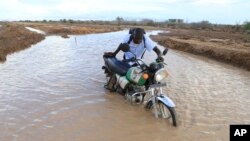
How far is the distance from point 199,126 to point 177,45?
2003 cm

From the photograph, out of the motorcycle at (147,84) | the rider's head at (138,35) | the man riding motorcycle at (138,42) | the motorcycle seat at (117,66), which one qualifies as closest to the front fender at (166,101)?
the motorcycle at (147,84)

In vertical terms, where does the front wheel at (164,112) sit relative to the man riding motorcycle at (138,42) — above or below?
below

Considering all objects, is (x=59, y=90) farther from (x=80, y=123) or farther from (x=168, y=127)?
(x=168, y=127)

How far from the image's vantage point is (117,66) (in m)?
8.68

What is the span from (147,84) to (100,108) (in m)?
1.64

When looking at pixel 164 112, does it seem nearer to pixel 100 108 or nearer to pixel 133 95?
pixel 133 95

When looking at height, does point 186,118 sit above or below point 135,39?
below

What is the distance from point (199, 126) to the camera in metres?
7.07

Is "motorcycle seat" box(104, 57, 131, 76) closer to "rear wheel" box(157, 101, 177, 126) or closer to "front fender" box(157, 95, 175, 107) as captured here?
"rear wheel" box(157, 101, 177, 126)

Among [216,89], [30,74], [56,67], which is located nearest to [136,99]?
[216,89]

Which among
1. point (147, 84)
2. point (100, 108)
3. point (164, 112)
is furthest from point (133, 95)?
point (100, 108)

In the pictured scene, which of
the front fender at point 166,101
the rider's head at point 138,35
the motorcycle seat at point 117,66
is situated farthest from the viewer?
the motorcycle seat at point 117,66

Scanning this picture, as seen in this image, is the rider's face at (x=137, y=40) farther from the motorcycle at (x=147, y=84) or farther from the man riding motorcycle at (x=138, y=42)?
the motorcycle at (x=147, y=84)

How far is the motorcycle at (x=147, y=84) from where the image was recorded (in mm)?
6898
